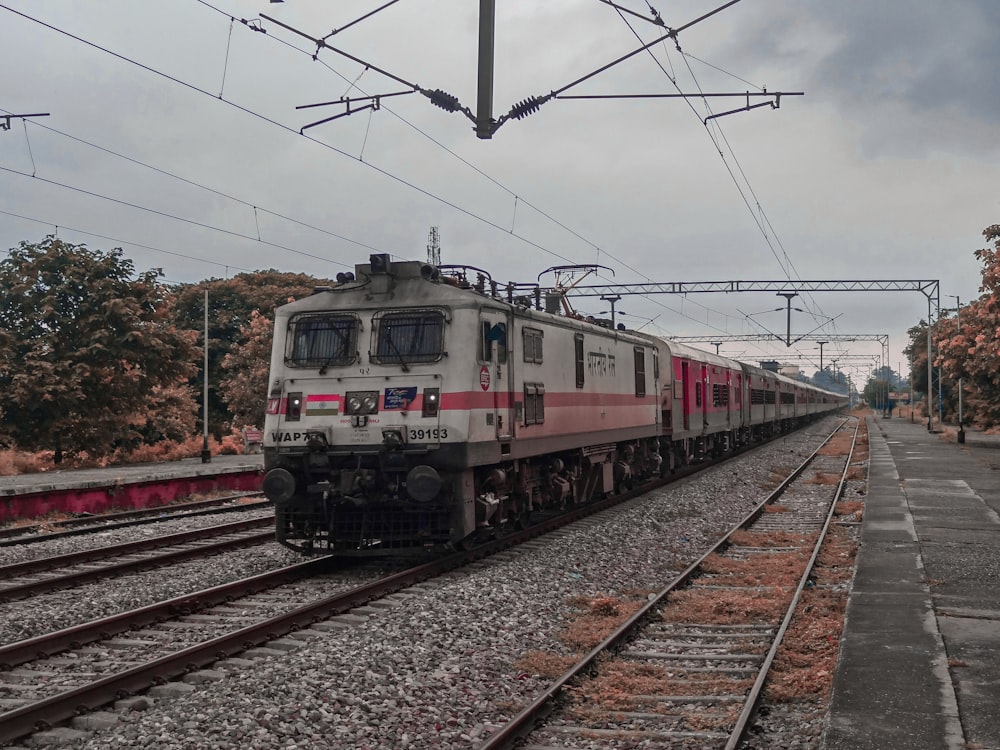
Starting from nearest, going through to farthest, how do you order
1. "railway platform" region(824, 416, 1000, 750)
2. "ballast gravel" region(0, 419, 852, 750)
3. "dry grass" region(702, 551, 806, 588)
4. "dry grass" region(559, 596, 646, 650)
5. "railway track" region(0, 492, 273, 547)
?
"railway platform" region(824, 416, 1000, 750) → "ballast gravel" region(0, 419, 852, 750) → "dry grass" region(559, 596, 646, 650) → "dry grass" region(702, 551, 806, 588) → "railway track" region(0, 492, 273, 547)

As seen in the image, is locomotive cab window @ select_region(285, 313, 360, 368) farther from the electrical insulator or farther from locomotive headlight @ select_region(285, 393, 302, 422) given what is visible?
the electrical insulator

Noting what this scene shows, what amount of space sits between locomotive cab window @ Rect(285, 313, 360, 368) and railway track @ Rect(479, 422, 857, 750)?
16.3ft

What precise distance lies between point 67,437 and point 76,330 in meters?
3.38

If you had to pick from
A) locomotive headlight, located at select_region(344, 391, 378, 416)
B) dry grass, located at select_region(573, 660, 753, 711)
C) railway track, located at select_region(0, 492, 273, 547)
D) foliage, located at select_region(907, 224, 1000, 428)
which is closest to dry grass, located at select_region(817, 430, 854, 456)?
foliage, located at select_region(907, 224, 1000, 428)

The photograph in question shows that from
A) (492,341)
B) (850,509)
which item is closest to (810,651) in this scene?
(492,341)

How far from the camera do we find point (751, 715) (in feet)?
22.3

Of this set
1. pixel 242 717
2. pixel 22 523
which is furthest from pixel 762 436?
pixel 242 717

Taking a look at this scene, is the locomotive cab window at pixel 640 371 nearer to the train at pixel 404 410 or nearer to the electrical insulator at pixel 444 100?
the train at pixel 404 410

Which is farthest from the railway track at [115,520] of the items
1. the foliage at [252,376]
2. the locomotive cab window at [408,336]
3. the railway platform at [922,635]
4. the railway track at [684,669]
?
the foliage at [252,376]

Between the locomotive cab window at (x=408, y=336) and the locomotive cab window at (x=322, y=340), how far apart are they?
0.34 m

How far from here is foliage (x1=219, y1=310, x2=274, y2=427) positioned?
139 feet

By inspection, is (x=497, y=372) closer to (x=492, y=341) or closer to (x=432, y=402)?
(x=492, y=341)

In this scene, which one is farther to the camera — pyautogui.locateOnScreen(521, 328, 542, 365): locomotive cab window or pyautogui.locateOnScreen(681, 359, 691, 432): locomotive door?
pyautogui.locateOnScreen(681, 359, 691, 432): locomotive door

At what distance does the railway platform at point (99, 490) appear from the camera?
1911 cm
